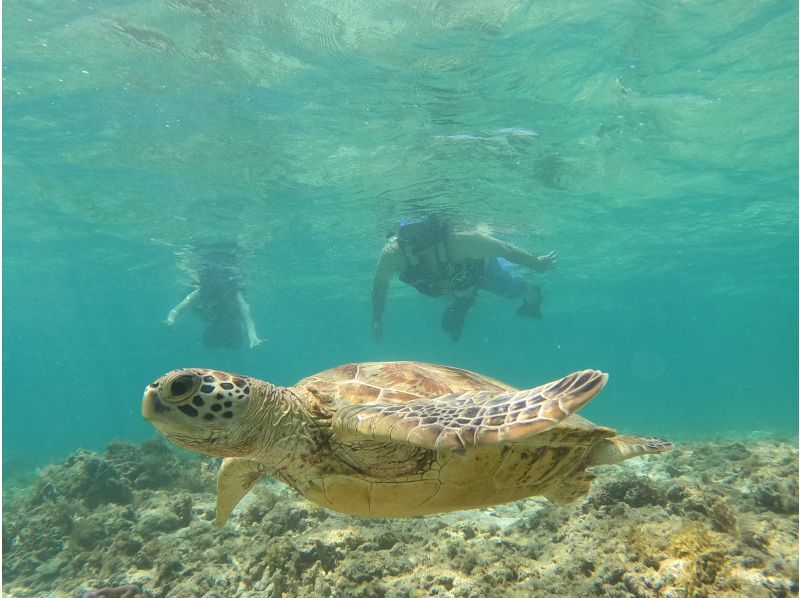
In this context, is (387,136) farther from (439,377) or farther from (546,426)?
(546,426)

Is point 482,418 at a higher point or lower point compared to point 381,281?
lower

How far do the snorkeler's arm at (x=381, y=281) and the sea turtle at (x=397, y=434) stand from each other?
344 inches

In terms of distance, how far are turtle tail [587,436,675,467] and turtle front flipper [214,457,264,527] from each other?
2.38 meters

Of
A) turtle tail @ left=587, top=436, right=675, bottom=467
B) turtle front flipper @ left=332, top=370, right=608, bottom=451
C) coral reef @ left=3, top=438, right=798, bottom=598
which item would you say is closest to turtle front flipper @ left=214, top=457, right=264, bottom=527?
coral reef @ left=3, top=438, right=798, bottom=598

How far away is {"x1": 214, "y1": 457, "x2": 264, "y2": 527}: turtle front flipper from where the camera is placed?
3375 mm

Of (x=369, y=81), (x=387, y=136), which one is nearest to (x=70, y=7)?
(x=369, y=81)

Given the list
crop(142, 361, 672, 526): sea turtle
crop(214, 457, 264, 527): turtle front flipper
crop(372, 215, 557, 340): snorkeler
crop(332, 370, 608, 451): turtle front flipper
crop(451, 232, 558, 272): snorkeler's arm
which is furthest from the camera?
crop(451, 232, 558, 272): snorkeler's arm

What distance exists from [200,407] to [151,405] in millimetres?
228

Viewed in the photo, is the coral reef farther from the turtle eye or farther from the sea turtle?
the turtle eye

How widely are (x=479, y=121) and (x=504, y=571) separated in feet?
33.3

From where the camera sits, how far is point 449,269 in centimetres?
1291

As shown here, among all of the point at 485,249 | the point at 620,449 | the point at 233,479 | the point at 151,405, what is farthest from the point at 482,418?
the point at 485,249

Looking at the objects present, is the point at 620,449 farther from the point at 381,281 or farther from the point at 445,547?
the point at 381,281

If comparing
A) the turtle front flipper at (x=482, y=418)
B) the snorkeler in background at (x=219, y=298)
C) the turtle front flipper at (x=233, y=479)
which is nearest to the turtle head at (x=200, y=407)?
the turtle front flipper at (x=482, y=418)
